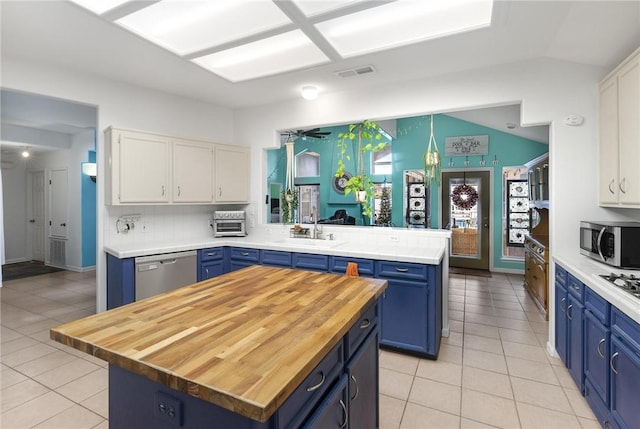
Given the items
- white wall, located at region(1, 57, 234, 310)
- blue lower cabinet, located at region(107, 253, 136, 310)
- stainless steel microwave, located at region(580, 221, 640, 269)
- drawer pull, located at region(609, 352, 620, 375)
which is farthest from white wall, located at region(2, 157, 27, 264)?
stainless steel microwave, located at region(580, 221, 640, 269)

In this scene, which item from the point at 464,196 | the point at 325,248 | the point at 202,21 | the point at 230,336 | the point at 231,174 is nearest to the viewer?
the point at 230,336

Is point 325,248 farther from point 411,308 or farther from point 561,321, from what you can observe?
point 561,321

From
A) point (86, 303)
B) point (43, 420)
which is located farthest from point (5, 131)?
point (43, 420)

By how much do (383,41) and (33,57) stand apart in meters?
3.14

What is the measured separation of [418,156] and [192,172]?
202 inches

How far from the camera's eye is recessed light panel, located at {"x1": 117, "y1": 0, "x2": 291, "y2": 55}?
2.24 m

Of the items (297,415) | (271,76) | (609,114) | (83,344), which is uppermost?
(271,76)

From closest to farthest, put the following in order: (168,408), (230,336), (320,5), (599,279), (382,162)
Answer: (168,408) < (230,336) < (599,279) < (320,5) < (382,162)

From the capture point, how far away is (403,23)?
2.46m

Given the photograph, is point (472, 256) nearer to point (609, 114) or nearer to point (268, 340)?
point (609, 114)

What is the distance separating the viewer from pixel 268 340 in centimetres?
110

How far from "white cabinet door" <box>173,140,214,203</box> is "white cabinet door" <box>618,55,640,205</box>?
3.95 metres

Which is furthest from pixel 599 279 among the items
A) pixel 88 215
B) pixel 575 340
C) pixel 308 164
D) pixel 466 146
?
pixel 308 164

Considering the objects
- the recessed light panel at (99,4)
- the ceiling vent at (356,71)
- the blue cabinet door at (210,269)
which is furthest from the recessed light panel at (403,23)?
the blue cabinet door at (210,269)
